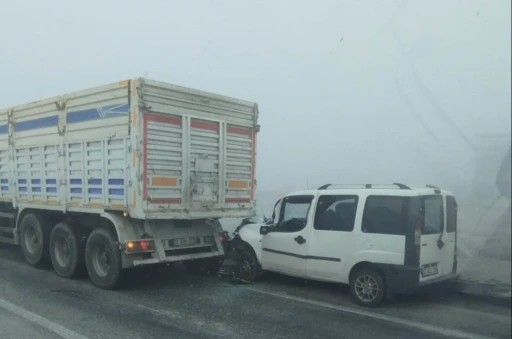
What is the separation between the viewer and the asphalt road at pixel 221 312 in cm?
564

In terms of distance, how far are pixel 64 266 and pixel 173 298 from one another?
2.49 meters

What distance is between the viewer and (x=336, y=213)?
24.2ft

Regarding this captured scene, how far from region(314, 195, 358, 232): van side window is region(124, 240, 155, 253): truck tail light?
2.48 metres

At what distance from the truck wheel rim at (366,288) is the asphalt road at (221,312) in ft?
0.63

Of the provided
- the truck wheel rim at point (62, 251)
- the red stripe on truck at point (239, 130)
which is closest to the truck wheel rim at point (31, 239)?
the truck wheel rim at point (62, 251)

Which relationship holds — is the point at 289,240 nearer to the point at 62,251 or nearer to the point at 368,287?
the point at 368,287

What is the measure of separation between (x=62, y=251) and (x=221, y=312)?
12.6 feet

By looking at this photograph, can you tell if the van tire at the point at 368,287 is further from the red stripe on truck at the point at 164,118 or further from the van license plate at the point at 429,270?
the red stripe on truck at the point at 164,118

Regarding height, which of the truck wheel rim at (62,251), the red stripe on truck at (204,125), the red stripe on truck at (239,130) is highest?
the red stripe on truck at (204,125)

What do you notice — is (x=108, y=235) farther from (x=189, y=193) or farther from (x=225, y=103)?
(x=225, y=103)

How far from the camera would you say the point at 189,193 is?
7984 millimetres

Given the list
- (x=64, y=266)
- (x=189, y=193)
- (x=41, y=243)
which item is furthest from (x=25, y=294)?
(x=189, y=193)

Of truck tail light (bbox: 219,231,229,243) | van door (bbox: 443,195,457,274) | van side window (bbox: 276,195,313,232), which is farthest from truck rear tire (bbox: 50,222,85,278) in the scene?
van door (bbox: 443,195,457,274)

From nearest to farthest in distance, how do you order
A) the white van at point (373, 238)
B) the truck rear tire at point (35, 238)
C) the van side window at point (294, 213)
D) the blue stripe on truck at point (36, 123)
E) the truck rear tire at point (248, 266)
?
the white van at point (373, 238), the van side window at point (294, 213), the truck rear tire at point (248, 266), the blue stripe on truck at point (36, 123), the truck rear tire at point (35, 238)
